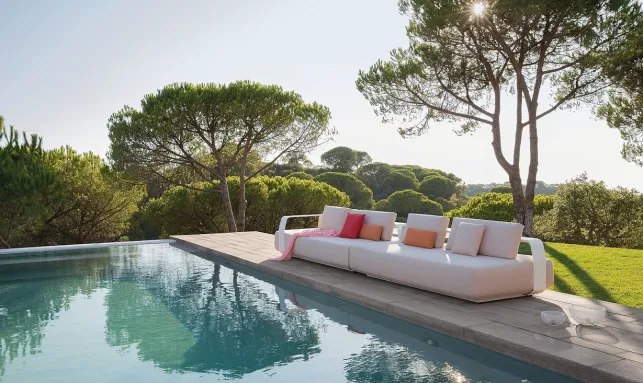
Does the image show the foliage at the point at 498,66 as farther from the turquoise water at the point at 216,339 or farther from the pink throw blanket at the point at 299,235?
the turquoise water at the point at 216,339

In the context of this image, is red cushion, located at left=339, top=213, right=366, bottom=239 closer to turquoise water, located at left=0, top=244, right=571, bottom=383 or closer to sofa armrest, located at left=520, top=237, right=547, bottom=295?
turquoise water, located at left=0, top=244, right=571, bottom=383

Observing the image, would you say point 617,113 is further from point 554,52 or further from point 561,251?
point 561,251

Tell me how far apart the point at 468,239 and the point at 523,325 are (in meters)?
1.29

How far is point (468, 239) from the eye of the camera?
465 cm

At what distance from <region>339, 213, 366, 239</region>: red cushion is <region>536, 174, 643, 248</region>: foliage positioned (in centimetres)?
719

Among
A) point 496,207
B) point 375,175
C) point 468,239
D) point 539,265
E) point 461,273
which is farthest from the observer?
point 375,175

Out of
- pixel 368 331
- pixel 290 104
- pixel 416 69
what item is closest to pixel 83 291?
pixel 368 331

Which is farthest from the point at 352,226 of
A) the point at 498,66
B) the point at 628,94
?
the point at 628,94

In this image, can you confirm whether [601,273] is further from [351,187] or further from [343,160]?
[343,160]

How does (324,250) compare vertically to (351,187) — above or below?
below

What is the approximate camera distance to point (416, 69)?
32.8 ft

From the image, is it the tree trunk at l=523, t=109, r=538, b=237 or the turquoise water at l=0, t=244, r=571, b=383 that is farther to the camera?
the tree trunk at l=523, t=109, r=538, b=237

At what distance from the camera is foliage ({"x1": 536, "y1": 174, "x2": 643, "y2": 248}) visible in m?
10.8

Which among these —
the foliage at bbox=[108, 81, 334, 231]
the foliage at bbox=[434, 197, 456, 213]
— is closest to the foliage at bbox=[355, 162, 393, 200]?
the foliage at bbox=[434, 197, 456, 213]
